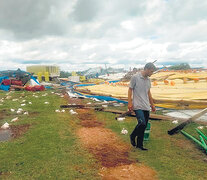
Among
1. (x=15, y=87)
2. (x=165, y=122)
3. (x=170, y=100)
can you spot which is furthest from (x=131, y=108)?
(x=15, y=87)

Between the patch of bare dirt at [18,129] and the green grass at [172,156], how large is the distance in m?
2.97

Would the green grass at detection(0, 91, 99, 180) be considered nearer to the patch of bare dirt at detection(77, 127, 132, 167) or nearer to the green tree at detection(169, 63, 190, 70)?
the patch of bare dirt at detection(77, 127, 132, 167)

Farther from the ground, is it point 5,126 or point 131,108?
point 131,108

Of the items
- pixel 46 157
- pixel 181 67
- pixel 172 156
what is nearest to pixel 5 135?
pixel 46 157

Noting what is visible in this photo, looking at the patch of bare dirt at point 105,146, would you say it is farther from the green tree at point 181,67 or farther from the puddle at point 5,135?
the green tree at point 181,67

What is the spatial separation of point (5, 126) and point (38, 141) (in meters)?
2.00

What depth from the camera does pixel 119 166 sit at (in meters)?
3.70

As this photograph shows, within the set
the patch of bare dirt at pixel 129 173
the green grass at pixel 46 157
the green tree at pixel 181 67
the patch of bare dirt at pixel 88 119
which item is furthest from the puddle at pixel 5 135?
the green tree at pixel 181 67

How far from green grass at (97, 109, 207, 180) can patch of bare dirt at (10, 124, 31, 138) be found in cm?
297

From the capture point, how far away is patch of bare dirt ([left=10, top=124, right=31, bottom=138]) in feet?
18.3

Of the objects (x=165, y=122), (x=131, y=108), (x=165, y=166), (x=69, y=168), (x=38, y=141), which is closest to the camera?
(x=69, y=168)

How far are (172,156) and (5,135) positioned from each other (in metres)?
4.69

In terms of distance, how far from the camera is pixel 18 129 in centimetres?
605

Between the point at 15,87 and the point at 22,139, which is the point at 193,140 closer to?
the point at 22,139
